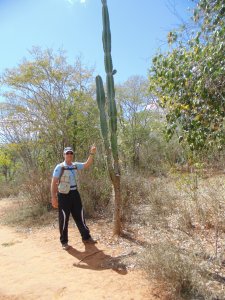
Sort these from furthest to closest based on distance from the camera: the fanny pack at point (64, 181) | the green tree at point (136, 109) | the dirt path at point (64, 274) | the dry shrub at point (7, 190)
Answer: the green tree at point (136, 109) < the dry shrub at point (7, 190) < the fanny pack at point (64, 181) < the dirt path at point (64, 274)

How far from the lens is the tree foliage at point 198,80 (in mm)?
3287

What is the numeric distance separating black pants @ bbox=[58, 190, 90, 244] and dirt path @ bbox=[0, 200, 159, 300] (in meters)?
0.25

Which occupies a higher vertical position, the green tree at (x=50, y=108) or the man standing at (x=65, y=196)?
the green tree at (x=50, y=108)

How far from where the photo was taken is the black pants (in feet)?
18.9

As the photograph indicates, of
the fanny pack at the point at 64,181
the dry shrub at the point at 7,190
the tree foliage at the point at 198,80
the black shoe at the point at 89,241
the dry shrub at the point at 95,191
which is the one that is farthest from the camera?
the dry shrub at the point at 7,190

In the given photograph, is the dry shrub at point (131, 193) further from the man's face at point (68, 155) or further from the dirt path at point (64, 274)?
the man's face at point (68, 155)

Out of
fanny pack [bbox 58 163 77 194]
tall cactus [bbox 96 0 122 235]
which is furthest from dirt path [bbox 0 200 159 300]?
fanny pack [bbox 58 163 77 194]

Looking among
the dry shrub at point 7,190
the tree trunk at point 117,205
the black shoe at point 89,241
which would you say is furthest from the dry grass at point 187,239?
the dry shrub at point 7,190

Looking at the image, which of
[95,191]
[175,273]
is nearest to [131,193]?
[95,191]

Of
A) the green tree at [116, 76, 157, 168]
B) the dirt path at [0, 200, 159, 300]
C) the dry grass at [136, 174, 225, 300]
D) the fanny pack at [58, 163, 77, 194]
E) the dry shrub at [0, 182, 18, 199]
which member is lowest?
the dirt path at [0, 200, 159, 300]

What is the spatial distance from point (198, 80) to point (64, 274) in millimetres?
3292

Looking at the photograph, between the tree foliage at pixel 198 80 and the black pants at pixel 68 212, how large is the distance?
254 centimetres

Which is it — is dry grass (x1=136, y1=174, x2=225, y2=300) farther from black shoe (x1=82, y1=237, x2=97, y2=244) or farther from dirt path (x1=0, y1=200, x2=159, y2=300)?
black shoe (x1=82, y1=237, x2=97, y2=244)

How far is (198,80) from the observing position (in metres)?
3.54
